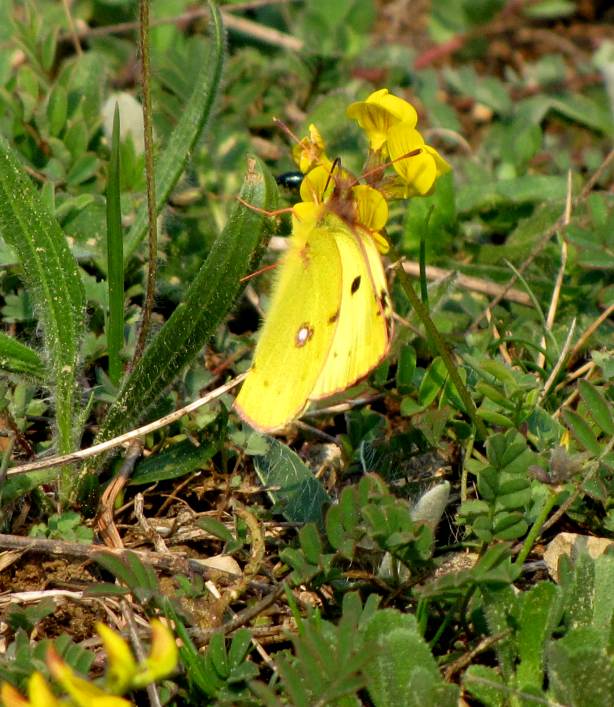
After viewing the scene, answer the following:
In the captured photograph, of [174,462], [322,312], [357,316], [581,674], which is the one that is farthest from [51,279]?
[581,674]

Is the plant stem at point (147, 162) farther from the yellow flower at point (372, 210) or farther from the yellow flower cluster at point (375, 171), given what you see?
the yellow flower at point (372, 210)

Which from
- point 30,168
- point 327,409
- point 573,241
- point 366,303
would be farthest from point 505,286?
point 30,168

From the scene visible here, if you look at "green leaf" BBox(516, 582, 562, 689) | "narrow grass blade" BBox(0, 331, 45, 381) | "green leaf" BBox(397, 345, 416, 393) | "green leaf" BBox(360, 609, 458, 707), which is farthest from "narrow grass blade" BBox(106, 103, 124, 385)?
"green leaf" BBox(516, 582, 562, 689)

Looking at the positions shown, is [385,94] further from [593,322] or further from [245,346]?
[593,322]

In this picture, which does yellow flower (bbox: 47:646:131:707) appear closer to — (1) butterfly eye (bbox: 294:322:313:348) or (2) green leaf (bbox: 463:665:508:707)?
(2) green leaf (bbox: 463:665:508:707)

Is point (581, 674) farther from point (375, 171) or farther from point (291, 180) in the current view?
point (291, 180)

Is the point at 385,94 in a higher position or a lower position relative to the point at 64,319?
higher

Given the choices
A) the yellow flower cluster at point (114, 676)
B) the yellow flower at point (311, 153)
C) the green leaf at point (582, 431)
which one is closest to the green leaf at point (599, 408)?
the green leaf at point (582, 431)
